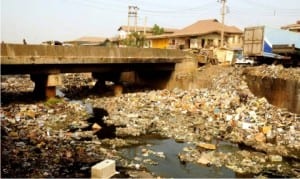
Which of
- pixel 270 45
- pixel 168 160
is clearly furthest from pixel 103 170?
pixel 270 45

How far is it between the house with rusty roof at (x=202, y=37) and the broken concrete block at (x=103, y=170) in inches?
983

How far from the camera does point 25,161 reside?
7.82 metres

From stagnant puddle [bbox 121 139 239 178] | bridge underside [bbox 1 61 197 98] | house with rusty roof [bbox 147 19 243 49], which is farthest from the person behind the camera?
house with rusty roof [bbox 147 19 243 49]

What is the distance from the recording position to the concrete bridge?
1413cm

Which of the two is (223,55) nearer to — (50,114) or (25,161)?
(50,114)

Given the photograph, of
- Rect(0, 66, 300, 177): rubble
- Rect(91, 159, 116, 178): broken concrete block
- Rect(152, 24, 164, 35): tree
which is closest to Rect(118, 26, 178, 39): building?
Rect(152, 24, 164, 35): tree

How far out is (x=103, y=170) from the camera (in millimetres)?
6566

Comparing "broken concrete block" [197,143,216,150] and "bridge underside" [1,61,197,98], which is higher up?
"bridge underside" [1,61,197,98]

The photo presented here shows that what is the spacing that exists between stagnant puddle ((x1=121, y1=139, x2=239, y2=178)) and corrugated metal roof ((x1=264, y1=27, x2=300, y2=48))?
30.2ft

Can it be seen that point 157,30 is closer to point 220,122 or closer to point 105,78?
point 105,78

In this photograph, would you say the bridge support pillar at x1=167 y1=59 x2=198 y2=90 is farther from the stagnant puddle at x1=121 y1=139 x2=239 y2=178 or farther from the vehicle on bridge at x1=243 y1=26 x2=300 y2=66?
the stagnant puddle at x1=121 y1=139 x2=239 y2=178

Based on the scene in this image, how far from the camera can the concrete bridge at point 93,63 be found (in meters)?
14.1

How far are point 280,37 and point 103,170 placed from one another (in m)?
14.8

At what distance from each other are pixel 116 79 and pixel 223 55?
794 centimetres
